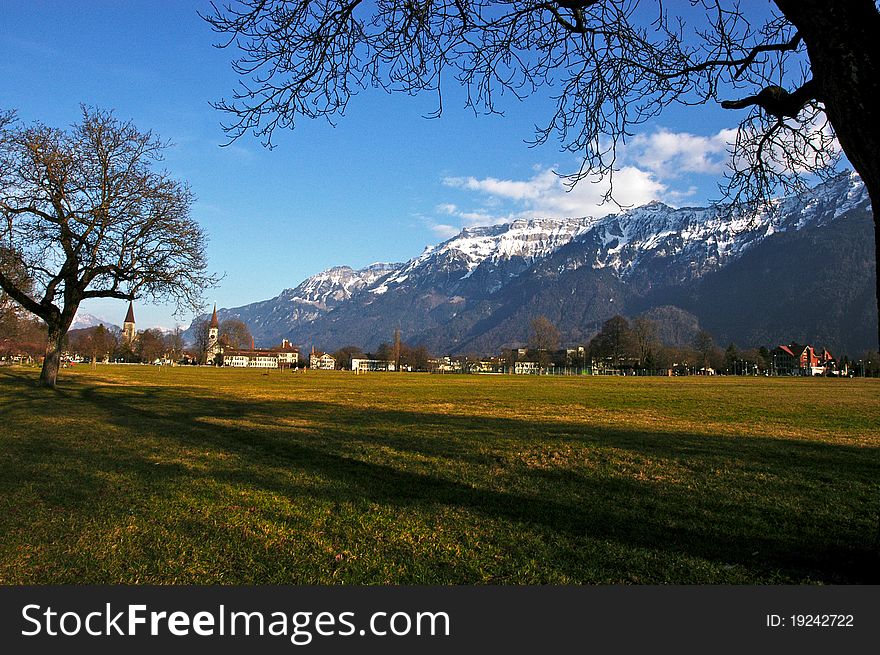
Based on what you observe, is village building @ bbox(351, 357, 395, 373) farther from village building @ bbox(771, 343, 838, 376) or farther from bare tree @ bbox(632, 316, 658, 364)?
village building @ bbox(771, 343, 838, 376)

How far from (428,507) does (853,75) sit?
5346mm

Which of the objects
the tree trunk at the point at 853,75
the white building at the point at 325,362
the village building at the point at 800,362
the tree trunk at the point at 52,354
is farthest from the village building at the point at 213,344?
the village building at the point at 800,362

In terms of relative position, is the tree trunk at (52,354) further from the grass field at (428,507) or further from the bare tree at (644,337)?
the bare tree at (644,337)

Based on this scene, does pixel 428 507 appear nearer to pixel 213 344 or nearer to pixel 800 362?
pixel 213 344

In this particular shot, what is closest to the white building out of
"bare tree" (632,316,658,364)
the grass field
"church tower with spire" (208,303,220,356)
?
"church tower with spire" (208,303,220,356)

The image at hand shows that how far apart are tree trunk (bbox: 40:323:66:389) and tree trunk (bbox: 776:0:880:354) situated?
92.2 feet

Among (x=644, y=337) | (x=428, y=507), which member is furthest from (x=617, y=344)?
(x=428, y=507)

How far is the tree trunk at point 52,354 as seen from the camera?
2405 centimetres

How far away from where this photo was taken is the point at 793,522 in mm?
5430

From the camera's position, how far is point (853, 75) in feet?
13.1

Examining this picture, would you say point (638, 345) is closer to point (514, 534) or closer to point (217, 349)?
point (217, 349)

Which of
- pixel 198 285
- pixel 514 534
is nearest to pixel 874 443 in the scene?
pixel 514 534

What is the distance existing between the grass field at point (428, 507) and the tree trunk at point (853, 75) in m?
2.70

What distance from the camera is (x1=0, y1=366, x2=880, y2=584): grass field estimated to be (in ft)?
13.1
